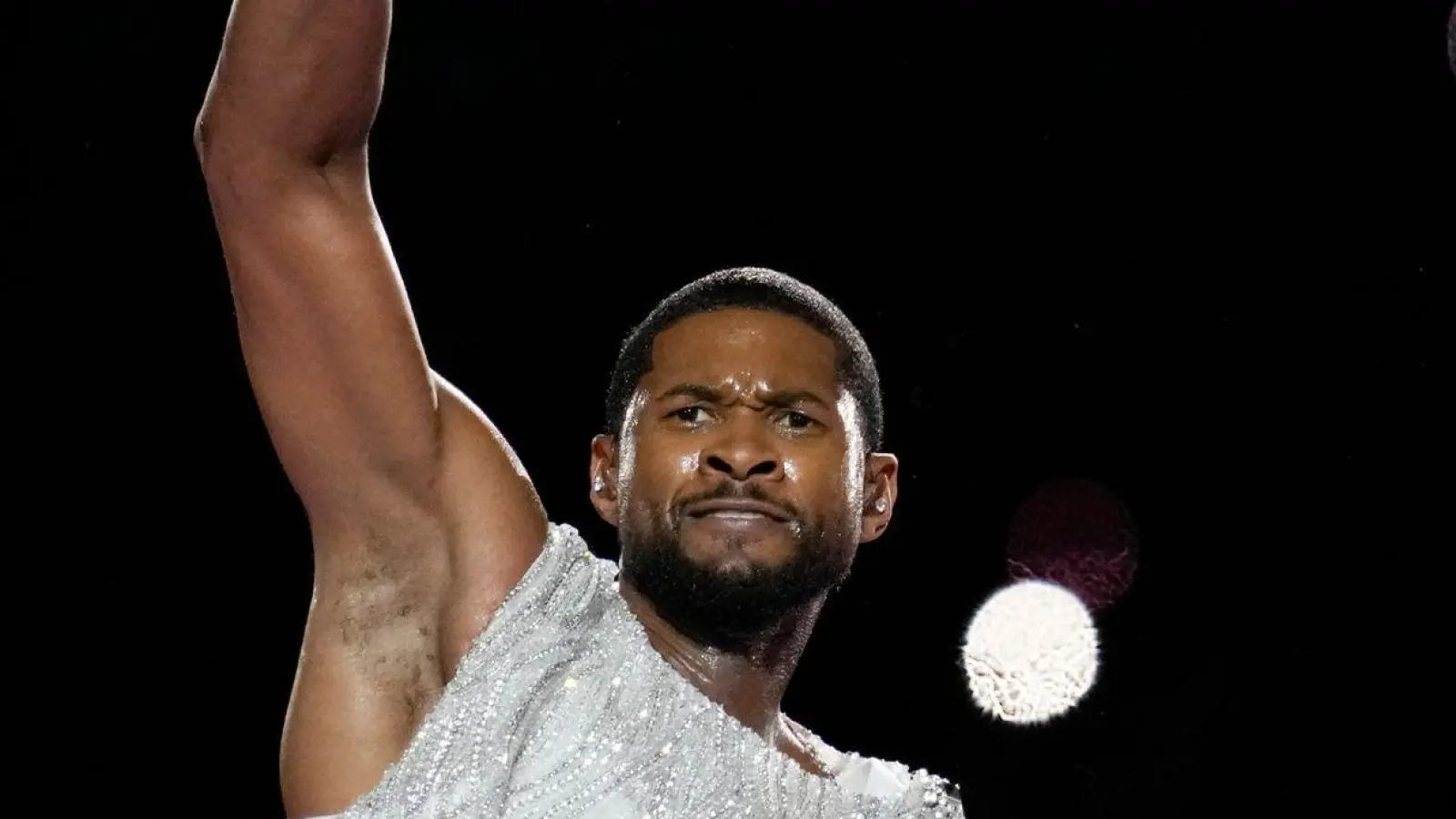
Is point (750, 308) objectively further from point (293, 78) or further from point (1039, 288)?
point (1039, 288)

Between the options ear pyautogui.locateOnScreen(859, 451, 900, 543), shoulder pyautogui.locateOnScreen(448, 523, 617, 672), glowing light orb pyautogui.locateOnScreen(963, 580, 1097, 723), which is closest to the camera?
shoulder pyautogui.locateOnScreen(448, 523, 617, 672)

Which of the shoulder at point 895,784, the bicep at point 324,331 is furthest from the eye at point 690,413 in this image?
the shoulder at point 895,784

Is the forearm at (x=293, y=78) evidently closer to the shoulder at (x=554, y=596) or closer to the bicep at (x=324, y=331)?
the bicep at (x=324, y=331)

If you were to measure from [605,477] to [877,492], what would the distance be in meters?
0.35

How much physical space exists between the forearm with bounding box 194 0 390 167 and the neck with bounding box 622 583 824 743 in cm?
64

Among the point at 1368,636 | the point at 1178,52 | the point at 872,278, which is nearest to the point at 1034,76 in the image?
the point at 1178,52

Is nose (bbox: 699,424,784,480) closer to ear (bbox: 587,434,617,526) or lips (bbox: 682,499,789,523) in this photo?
lips (bbox: 682,499,789,523)

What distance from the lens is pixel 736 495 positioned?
77.4 inches

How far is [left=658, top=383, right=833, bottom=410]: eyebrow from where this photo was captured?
204 centimetres

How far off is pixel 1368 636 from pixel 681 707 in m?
2.28

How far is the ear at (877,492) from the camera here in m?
2.25

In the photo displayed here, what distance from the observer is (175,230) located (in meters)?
3.35

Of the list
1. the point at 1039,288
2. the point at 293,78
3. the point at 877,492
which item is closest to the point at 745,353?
the point at 877,492

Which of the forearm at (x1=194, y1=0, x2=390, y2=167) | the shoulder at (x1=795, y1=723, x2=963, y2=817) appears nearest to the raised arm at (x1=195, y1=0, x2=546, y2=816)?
the forearm at (x1=194, y1=0, x2=390, y2=167)
